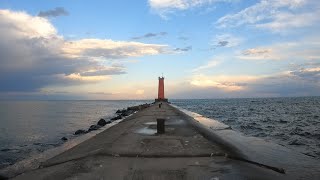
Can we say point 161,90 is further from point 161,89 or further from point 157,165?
point 157,165

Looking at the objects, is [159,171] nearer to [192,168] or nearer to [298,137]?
[192,168]

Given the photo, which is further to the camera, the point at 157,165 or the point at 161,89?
the point at 161,89

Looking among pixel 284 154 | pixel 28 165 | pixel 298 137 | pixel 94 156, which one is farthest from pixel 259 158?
pixel 298 137

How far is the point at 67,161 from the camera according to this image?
751 centimetres

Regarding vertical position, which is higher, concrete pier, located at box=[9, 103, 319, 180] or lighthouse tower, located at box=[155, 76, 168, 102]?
lighthouse tower, located at box=[155, 76, 168, 102]

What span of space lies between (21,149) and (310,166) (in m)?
13.4

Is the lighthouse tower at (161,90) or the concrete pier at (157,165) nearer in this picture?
the concrete pier at (157,165)

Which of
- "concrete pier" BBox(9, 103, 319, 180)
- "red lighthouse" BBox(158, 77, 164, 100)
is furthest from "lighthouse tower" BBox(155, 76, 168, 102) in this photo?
"concrete pier" BBox(9, 103, 319, 180)

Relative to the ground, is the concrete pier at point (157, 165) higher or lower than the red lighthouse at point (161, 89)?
lower

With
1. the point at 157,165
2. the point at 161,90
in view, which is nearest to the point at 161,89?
the point at 161,90

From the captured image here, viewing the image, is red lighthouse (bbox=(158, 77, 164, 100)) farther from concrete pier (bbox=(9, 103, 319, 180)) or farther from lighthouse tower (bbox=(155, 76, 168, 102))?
concrete pier (bbox=(9, 103, 319, 180))

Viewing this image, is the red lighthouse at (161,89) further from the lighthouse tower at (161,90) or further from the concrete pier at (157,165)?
the concrete pier at (157,165)

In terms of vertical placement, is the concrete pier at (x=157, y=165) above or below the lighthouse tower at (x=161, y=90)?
below

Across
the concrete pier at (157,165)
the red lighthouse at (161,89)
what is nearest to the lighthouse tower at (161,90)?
the red lighthouse at (161,89)
